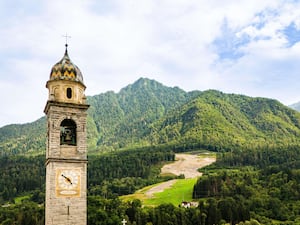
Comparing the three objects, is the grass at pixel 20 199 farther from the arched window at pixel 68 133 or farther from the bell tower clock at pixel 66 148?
the bell tower clock at pixel 66 148

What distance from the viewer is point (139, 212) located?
9962 centimetres

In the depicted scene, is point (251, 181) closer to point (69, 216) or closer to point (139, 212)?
point (139, 212)

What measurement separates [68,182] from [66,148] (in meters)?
2.09

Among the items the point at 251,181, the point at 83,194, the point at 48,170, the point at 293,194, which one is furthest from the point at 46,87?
the point at 251,181

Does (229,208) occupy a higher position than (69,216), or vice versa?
(69,216)

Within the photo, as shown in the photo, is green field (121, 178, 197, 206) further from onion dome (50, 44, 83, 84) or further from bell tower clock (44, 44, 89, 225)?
onion dome (50, 44, 83, 84)

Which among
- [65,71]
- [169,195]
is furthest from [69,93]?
[169,195]

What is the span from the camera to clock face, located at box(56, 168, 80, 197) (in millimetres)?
24578

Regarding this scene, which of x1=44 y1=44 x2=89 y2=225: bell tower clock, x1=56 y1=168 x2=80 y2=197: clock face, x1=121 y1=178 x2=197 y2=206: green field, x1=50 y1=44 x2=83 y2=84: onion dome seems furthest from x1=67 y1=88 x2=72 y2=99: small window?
x1=121 y1=178 x2=197 y2=206: green field

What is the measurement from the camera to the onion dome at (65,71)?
26.3 m

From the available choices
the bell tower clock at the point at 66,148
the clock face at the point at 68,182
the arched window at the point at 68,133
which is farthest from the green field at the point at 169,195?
the clock face at the point at 68,182

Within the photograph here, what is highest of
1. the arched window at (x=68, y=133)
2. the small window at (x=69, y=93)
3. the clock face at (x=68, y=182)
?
the small window at (x=69, y=93)

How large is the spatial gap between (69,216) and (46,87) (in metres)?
8.59

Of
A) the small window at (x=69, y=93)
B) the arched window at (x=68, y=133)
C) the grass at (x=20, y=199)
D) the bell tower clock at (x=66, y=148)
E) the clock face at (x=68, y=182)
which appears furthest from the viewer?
the grass at (x=20, y=199)
